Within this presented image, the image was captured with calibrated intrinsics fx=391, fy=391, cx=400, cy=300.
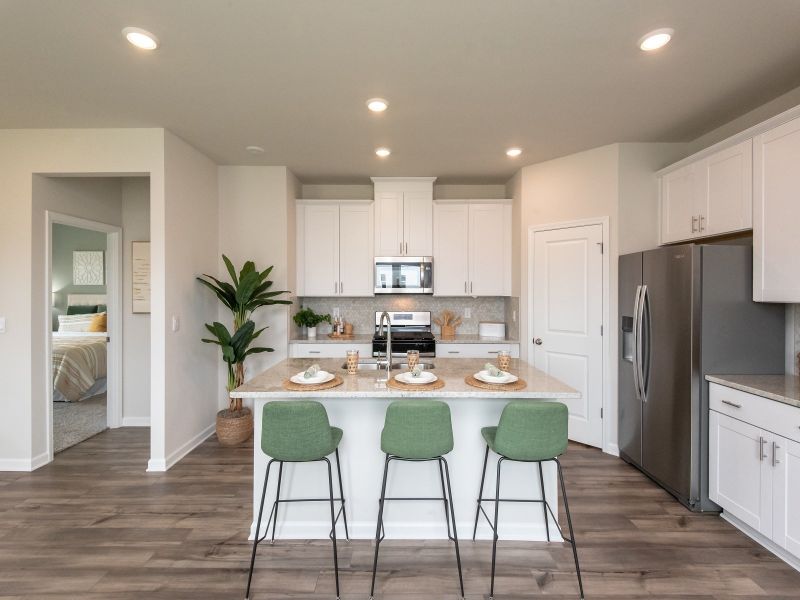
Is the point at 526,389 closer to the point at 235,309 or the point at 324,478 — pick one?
the point at 324,478

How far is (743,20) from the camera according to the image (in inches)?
76.5

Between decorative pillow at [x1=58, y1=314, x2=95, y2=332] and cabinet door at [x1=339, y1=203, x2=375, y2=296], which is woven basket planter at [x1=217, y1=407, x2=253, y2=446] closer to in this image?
cabinet door at [x1=339, y1=203, x2=375, y2=296]

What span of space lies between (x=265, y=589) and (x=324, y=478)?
0.59 m

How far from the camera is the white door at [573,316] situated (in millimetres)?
3629

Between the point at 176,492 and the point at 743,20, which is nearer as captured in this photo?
the point at 743,20

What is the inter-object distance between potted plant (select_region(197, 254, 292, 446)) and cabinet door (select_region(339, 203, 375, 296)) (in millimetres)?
1067

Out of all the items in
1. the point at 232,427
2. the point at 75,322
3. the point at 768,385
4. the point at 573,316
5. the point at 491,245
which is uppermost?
the point at 491,245

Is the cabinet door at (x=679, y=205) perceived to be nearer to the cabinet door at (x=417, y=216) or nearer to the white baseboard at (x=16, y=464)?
the cabinet door at (x=417, y=216)

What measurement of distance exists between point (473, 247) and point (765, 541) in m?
3.34

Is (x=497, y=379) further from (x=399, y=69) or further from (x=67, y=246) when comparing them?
(x=67, y=246)

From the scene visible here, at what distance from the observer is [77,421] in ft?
14.2

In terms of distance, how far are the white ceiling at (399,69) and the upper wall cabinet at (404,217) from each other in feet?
3.42

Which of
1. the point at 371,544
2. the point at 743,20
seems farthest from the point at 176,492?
the point at 743,20

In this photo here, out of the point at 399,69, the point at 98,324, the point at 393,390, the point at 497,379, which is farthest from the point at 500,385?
the point at 98,324
